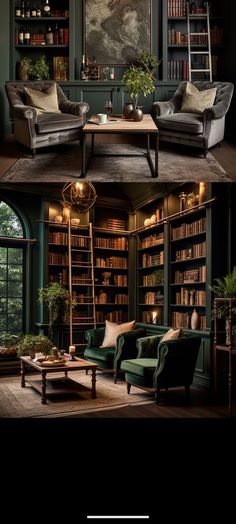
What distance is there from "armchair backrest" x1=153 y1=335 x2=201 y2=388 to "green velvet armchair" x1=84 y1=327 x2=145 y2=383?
326 mm

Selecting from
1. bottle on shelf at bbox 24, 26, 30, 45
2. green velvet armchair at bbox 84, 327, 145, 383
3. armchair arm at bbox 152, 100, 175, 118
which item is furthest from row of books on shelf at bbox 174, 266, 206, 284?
bottle on shelf at bbox 24, 26, 30, 45

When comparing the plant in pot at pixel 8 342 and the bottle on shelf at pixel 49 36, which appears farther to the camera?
the bottle on shelf at pixel 49 36

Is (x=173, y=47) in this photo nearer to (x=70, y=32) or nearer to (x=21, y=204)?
(x=70, y=32)

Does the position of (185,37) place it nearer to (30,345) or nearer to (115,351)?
(30,345)

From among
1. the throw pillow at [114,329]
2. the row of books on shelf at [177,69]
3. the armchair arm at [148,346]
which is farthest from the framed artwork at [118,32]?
the armchair arm at [148,346]

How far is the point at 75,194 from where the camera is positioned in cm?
322

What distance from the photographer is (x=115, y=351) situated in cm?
440

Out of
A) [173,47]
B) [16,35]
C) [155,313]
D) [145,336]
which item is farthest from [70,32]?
[145,336]

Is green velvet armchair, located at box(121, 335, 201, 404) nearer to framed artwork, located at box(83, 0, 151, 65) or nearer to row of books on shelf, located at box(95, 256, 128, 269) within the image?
row of books on shelf, located at box(95, 256, 128, 269)

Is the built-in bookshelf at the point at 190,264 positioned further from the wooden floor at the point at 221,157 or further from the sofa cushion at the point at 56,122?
the sofa cushion at the point at 56,122

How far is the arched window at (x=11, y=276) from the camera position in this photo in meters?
2.56

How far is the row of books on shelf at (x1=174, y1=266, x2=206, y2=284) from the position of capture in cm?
377

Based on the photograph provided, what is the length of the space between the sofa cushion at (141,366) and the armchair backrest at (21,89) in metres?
2.04

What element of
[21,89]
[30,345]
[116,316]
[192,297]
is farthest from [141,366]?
[21,89]
